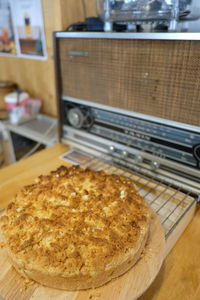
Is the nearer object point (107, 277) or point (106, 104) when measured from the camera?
point (107, 277)

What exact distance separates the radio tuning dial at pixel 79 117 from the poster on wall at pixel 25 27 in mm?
569

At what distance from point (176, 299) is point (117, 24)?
2.78ft

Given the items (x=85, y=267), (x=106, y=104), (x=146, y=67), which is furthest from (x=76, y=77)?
(x=85, y=267)

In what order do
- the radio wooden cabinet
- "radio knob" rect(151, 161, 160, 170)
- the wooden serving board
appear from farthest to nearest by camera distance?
"radio knob" rect(151, 161, 160, 170)
the radio wooden cabinet
the wooden serving board

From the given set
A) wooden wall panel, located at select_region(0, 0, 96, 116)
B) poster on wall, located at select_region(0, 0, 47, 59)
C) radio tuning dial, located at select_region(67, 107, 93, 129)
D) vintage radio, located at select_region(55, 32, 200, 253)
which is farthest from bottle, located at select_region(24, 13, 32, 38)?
radio tuning dial, located at select_region(67, 107, 93, 129)

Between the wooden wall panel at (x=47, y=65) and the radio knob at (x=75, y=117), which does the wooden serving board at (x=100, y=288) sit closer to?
the radio knob at (x=75, y=117)

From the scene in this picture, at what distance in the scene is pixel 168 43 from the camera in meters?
0.66

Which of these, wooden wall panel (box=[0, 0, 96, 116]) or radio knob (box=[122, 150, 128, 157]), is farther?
wooden wall panel (box=[0, 0, 96, 116])

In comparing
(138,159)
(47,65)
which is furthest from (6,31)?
(138,159)

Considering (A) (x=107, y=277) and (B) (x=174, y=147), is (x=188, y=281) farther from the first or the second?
(B) (x=174, y=147)

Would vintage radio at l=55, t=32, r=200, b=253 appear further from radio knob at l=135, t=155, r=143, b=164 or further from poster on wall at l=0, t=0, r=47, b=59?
poster on wall at l=0, t=0, r=47, b=59

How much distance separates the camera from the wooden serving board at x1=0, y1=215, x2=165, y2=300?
472 mm

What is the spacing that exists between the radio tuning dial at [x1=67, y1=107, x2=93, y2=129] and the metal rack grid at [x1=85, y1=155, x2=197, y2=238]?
0.56 ft

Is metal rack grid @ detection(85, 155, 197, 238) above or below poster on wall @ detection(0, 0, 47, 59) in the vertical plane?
below
